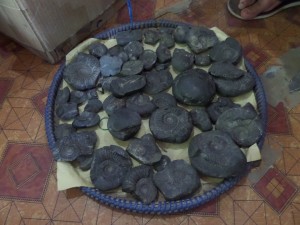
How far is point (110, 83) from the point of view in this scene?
1314 millimetres

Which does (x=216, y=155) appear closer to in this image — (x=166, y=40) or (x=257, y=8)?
(x=166, y=40)

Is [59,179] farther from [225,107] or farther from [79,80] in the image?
[225,107]

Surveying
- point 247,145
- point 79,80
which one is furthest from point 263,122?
point 79,80

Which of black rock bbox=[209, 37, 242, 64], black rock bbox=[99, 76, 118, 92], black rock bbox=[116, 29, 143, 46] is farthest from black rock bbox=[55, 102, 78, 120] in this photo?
black rock bbox=[209, 37, 242, 64]

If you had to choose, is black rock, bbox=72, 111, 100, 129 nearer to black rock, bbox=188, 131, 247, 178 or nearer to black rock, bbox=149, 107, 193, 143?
black rock, bbox=149, 107, 193, 143

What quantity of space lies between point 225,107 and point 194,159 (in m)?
0.25

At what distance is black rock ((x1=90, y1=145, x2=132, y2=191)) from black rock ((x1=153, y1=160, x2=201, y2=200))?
4.6 inches

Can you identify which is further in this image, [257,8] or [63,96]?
[257,8]

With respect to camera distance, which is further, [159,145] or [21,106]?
[21,106]

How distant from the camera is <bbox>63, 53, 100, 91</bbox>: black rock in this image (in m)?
1.33

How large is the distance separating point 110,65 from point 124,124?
0.30 metres

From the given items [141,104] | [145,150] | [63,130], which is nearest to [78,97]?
[63,130]

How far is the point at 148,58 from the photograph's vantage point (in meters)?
1.36

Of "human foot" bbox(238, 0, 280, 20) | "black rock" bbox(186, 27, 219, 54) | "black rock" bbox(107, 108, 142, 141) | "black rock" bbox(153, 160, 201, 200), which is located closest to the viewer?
"black rock" bbox(153, 160, 201, 200)
